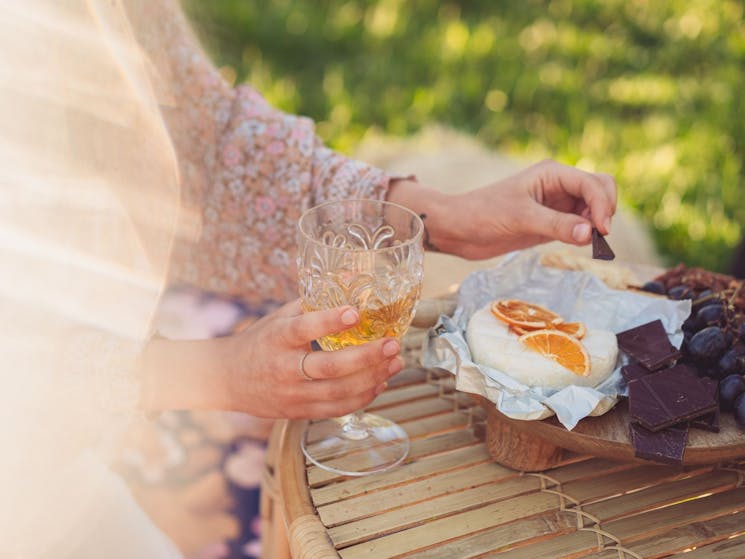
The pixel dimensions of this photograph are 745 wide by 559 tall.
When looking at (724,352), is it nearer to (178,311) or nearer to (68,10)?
(68,10)

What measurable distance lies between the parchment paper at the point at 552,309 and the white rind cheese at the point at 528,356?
1 cm

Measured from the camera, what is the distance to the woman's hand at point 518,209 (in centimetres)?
138

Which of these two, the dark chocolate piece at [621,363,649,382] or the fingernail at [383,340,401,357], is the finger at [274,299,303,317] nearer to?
the fingernail at [383,340,401,357]

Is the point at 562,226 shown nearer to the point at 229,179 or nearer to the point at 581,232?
the point at 581,232

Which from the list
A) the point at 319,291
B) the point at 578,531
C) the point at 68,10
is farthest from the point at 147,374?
the point at 578,531

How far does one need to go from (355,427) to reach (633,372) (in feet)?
1.50

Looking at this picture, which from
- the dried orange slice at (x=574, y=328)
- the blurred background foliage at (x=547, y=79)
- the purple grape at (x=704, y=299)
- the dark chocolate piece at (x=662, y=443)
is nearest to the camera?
the dark chocolate piece at (x=662, y=443)

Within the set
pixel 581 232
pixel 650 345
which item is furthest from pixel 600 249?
pixel 650 345

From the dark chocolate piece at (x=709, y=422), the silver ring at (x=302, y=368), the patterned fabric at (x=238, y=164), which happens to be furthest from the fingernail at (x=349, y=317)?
the patterned fabric at (x=238, y=164)

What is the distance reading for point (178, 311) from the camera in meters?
2.41

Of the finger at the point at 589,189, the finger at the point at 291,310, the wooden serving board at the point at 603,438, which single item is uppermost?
the finger at the point at 589,189

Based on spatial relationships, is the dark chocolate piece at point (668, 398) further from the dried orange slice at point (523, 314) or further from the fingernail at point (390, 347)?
the fingernail at point (390, 347)

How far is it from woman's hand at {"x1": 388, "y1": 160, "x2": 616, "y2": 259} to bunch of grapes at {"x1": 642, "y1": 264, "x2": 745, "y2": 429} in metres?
0.20

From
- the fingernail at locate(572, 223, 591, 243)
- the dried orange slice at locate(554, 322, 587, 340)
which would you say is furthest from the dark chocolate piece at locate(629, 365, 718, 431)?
the fingernail at locate(572, 223, 591, 243)
